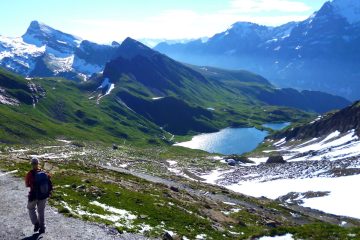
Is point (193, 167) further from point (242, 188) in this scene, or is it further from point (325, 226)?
point (325, 226)

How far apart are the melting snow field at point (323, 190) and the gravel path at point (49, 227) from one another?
5288 centimetres

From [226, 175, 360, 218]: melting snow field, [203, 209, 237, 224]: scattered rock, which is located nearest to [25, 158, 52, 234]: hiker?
[203, 209, 237, 224]: scattered rock

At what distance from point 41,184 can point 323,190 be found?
70173 millimetres

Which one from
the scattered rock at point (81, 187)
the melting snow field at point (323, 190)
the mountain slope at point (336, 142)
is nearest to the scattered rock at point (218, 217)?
the scattered rock at point (81, 187)

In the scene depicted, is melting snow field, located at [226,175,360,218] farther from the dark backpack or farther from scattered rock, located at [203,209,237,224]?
the dark backpack

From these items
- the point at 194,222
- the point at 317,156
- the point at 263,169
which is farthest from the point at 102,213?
the point at 317,156

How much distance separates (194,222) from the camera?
3962 centimetres

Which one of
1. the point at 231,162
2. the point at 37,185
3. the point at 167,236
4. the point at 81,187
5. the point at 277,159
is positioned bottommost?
the point at 231,162

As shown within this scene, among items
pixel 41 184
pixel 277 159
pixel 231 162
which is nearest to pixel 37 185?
pixel 41 184

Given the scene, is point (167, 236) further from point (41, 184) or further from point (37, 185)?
point (37, 185)

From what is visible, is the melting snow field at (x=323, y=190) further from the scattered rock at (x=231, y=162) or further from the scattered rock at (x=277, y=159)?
the scattered rock at (x=231, y=162)

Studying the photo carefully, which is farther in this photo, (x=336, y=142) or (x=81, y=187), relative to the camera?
(x=336, y=142)

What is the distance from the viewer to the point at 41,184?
2641 cm

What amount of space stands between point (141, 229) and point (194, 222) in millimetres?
7400
